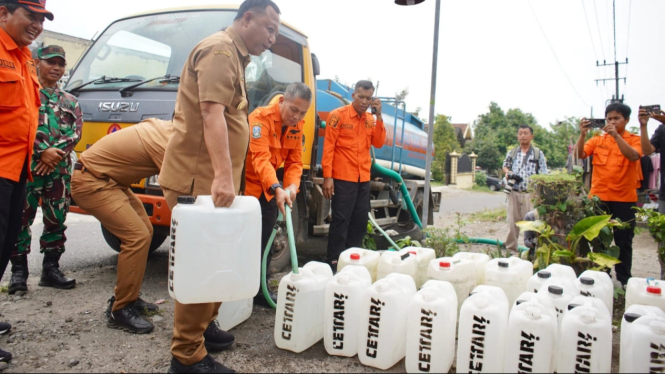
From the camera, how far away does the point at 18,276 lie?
3.52 metres

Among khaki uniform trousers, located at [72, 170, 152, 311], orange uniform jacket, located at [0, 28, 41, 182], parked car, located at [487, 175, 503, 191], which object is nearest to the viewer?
orange uniform jacket, located at [0, 28, 41, 182]

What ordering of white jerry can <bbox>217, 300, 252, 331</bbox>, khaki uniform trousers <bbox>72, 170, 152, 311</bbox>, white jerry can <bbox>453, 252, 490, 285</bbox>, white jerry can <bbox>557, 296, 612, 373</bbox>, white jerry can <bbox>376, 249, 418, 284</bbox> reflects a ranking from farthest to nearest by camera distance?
white jerry can <bbox>453, 252, 490, 285</bbox> < white jerry can <bbox>376, 249, 418, 284</bbox> < white jerry can <bbox>217, 300, 252, 331</bbox> < khaki uniform trousers <bbox>72, 170, 152, 311</bbox> < white jerry can <bbox>557, 296, 612, 373</bbox>

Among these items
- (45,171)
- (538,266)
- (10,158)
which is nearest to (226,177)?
(10,158)

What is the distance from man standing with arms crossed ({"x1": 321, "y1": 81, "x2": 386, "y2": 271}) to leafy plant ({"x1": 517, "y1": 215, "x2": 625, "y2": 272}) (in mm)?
1550

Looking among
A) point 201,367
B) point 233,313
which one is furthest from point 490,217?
point 201,367

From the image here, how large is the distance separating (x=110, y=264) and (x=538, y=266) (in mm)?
3985

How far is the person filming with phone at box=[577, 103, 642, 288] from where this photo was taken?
14.5ft

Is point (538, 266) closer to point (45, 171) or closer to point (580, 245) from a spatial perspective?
point (580, 245)

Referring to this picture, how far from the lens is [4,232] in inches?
94.7

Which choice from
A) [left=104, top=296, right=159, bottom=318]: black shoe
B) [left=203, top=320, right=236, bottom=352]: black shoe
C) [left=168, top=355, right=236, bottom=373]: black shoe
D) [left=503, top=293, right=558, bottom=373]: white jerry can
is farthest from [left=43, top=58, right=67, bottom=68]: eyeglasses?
[left=503, top=293, right=558, bottom=373]: white jerry can

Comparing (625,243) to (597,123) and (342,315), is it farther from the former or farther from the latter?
(342,315)

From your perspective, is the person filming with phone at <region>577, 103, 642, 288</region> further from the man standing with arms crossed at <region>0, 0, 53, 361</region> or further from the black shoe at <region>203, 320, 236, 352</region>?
the man standing with arms crossed at <region>0, 0, 53, 361</region>

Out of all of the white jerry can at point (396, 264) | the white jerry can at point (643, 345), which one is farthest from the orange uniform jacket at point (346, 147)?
the white jerry can at point (643, 345)

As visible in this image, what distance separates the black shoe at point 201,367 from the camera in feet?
7.27
